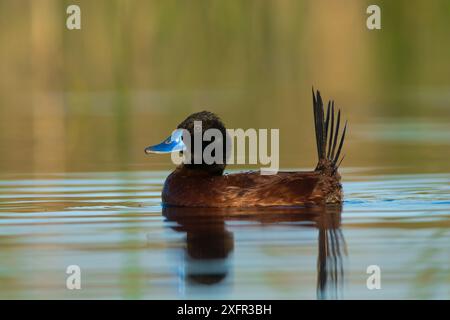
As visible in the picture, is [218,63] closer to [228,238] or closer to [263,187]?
[263,187]

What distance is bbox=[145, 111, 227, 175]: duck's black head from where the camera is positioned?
33.6 ft

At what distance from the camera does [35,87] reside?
2239 centimetres

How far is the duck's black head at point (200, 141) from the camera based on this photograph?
10.2m

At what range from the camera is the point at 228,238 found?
320 inches

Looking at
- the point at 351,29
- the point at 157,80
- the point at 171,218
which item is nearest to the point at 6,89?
the point at 157,80

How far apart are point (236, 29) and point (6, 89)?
459 cm

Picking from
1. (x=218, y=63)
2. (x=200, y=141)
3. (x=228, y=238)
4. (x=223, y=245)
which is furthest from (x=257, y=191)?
(x=218, y=63)

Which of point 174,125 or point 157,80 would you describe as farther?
point 157,80

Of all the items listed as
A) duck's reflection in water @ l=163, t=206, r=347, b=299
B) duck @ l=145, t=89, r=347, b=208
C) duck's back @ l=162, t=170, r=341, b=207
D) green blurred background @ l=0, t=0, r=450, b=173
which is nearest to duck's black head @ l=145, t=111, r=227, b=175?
duck @ l=145, t=89, r=347, b=208

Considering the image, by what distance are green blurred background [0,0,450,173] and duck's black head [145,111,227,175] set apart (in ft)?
18.3

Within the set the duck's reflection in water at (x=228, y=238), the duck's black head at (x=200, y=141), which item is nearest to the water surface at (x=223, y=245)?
the duck's reflection in water at (x=228, y=238)

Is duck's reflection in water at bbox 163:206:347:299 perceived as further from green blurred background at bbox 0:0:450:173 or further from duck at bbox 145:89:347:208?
green blurred background at bbox 0:0:450:173

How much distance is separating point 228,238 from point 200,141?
7.55ft
